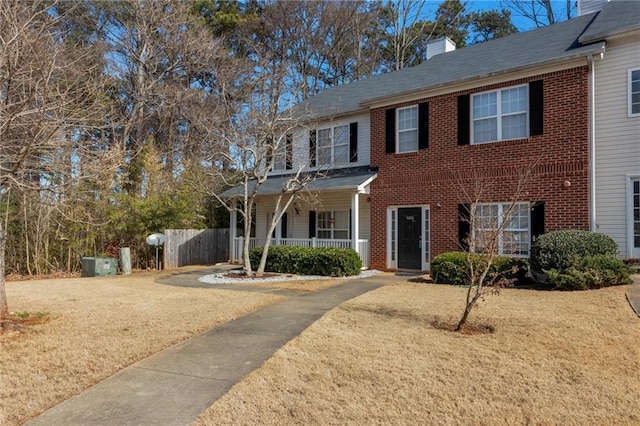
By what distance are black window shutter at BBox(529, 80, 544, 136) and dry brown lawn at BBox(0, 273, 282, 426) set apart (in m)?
7.94

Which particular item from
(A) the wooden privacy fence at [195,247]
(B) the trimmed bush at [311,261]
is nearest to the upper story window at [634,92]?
(B) the trimmed bush at [311,261]

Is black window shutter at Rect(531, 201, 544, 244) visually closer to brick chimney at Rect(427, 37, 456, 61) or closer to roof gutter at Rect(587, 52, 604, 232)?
roof gutter at Rect(587, 52, 604, 232)

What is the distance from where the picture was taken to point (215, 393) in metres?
4.37

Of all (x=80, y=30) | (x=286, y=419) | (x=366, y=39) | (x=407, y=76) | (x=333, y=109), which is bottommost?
(x=286, y=419)

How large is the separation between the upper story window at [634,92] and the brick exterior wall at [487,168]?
0.97 m

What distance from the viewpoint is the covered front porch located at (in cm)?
1478

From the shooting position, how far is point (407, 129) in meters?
14.5

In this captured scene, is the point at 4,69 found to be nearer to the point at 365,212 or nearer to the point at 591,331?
the point at 591,331

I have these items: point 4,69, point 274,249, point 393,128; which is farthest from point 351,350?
point 393,128

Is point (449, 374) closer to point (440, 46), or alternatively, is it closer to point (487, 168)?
point (487, 168)

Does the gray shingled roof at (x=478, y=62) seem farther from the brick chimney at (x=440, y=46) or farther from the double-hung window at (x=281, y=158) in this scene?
the double-hung window at (x=281, y=158)

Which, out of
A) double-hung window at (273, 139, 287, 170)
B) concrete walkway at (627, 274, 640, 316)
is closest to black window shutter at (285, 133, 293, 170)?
double-hung window at (273, 139, 287, 170)

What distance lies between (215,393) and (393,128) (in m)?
11.7

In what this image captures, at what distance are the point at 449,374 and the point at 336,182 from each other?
10942mm
